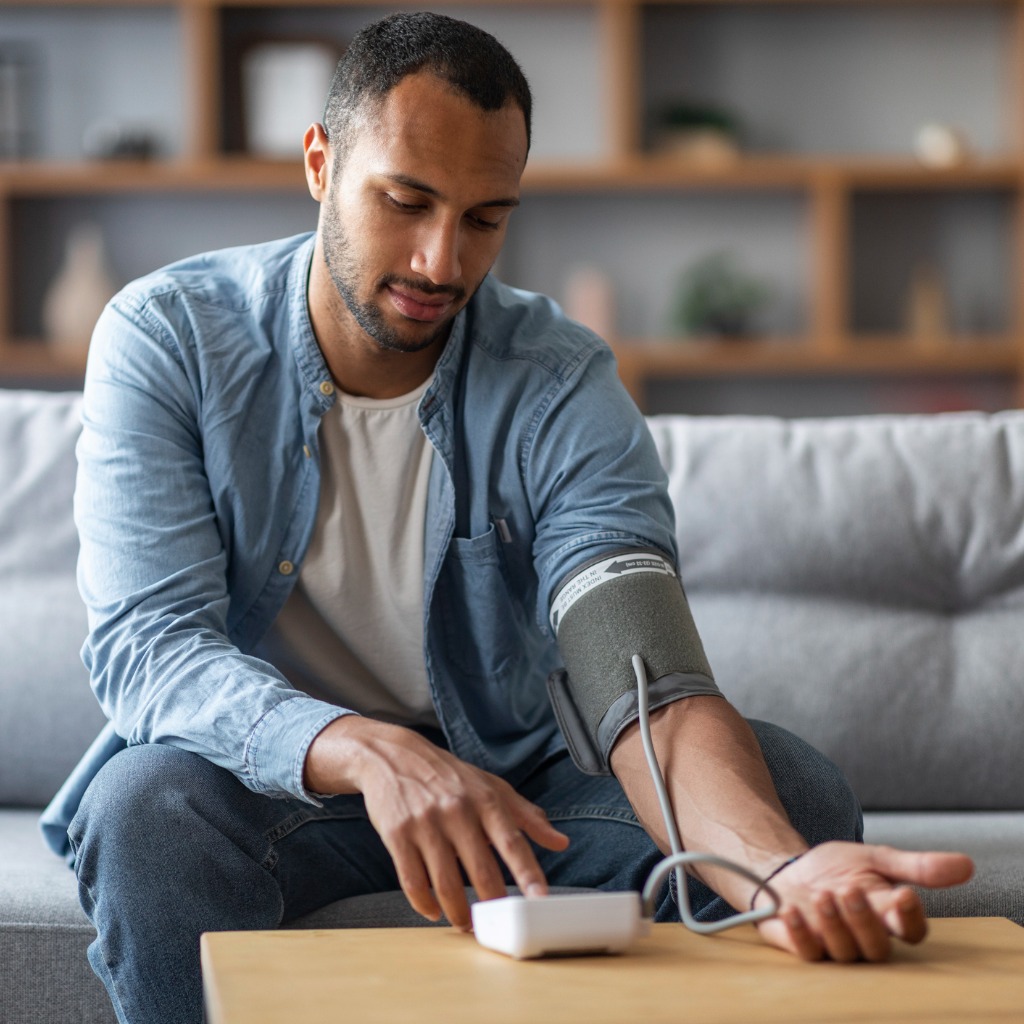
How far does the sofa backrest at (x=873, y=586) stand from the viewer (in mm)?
1627

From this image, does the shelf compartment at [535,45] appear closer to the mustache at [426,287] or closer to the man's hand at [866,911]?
the mustache at [426,287]

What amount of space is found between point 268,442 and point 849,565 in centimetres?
75

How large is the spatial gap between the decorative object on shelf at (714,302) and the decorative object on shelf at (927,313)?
41 cm

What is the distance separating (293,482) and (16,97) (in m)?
2.82

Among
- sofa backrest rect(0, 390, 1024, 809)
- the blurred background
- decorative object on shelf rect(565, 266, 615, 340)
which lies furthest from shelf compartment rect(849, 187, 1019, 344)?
sofa backrest rect(0, 390, 1024, 809)

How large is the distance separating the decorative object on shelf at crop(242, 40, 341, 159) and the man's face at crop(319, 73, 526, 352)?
A: 251cm

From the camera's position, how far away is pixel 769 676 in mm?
1653

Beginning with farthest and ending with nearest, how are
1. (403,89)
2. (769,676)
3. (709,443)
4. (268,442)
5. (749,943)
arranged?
(709,443) → (769,676) → (268,442) → (403,89) → (749,943)

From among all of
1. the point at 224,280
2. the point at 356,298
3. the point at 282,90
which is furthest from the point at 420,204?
the point at 282,90

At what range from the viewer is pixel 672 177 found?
12.0 ft

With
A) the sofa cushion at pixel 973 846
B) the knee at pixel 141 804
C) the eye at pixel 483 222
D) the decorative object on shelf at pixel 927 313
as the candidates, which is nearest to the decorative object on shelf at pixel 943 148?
the decorative object on shelf at pixel 927 313

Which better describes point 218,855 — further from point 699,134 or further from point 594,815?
point 699,134

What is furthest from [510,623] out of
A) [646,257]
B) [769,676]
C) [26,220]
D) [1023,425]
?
[26,220]

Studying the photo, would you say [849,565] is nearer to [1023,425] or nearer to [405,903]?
[1023,425]
